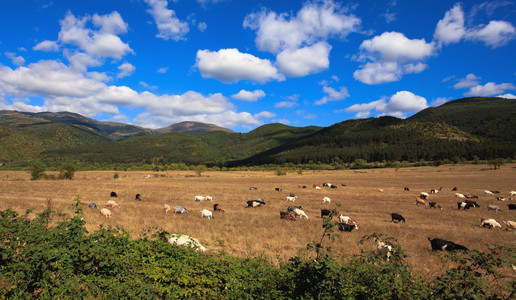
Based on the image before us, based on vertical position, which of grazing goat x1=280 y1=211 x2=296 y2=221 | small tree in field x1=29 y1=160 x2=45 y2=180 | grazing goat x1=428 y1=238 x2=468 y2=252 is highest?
small tree in field x1=29 y1=160 x2=45 y2=180

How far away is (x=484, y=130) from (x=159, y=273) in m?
216

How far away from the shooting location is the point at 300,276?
595 cm

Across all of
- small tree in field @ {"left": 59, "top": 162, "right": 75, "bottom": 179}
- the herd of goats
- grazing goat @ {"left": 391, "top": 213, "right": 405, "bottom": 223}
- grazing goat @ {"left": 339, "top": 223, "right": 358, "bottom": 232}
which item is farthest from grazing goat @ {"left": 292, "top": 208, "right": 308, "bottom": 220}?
small tree in field @ {"left": 59, "top": 162, "right": 75, "bottom": 179}

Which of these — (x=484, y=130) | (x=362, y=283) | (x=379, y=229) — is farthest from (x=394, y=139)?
(x=362, y=283)

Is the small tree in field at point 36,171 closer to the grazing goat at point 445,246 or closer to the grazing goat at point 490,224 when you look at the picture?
the grazing goat at point 445,246

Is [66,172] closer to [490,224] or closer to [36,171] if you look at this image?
[36,171]

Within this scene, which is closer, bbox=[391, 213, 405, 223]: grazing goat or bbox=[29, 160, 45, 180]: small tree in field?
bbox=[391, 213, 405, 223]: grazing goat

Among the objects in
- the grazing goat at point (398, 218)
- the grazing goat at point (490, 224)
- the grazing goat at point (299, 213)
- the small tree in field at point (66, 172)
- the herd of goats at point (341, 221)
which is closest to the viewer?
the herd of goats at point (341, 221)

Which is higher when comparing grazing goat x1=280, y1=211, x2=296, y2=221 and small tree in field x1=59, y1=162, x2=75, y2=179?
small tree in field x1=59, y1=162, x2=75, y2=179

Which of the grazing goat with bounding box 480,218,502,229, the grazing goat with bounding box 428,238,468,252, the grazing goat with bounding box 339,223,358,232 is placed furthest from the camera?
the grazing goat with bounding box 480,218,502,229

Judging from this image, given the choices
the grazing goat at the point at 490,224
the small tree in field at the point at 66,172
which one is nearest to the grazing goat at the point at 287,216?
the grazing goat at the point at 490,224

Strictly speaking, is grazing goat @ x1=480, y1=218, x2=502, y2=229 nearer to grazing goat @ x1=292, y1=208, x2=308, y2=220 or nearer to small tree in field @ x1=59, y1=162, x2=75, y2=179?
grazing goat @ x1=292, y1=208, x2=308, y2=220

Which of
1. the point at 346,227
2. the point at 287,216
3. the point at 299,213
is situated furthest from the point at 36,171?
the point at 346,227

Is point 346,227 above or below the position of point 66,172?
below
